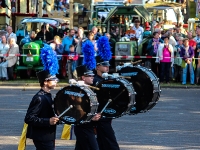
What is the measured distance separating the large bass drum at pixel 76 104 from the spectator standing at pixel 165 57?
48.8 ft

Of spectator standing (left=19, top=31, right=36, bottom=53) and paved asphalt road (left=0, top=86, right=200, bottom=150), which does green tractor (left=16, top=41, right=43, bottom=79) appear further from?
paved asphalt road (left=0, top=86, right=200, bottom=150)

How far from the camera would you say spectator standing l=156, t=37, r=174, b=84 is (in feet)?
79.0

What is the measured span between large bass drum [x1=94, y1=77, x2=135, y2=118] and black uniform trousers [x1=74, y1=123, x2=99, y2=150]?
11.5 inches

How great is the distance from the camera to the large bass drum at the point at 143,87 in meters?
10.6

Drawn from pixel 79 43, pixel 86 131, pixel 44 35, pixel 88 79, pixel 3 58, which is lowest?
pixel 86 131

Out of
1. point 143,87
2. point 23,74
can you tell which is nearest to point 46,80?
point 143,87

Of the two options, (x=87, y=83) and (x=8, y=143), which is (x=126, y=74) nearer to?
(x=87, y=83)

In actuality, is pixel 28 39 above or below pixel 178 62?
above

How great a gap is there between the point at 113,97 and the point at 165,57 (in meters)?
14.1

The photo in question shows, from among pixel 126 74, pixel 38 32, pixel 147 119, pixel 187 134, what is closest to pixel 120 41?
pixel 38 32

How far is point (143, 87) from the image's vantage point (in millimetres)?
10703

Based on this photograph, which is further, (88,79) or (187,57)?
(187,57)

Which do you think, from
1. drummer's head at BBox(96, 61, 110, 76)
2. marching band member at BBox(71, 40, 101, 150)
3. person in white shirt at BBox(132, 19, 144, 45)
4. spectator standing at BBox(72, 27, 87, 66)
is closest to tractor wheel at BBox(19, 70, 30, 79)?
spectator standing at BBox(72, 27, 87, 66)

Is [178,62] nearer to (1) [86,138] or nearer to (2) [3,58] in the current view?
(2) [3,58]
